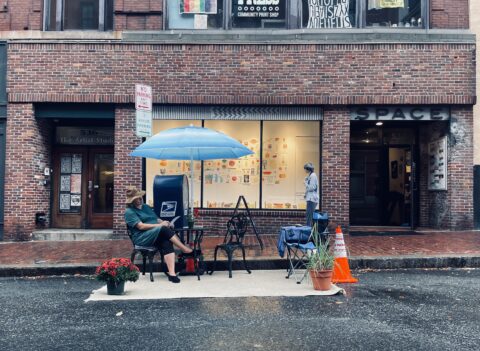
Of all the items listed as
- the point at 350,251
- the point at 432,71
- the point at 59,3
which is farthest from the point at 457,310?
the point at 59,3

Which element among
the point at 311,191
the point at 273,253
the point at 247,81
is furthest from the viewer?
the point at 247,81

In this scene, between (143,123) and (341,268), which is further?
(143,123)

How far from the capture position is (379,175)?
1402cm

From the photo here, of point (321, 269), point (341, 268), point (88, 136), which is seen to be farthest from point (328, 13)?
point (321, 269)

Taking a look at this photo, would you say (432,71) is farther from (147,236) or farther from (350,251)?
(147,236)

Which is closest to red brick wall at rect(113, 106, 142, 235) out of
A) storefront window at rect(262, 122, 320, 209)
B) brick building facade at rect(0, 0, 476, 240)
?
brick building facade at rect(0, 0, 476, 240)

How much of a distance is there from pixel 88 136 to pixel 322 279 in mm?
8597

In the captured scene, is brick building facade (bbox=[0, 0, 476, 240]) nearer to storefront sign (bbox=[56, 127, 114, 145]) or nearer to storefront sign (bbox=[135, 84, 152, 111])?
storefront sign (bbox=[56, 127, 114, 145])

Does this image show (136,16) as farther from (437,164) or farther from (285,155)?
(437,164)

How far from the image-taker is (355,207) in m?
13.9

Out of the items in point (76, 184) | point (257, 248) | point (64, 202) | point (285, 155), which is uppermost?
point (285, 155)

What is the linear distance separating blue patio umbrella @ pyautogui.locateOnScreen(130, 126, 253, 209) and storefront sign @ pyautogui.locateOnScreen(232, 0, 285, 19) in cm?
524

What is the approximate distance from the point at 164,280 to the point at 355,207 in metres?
7.57

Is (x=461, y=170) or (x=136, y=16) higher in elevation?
(x=136, y=16)
